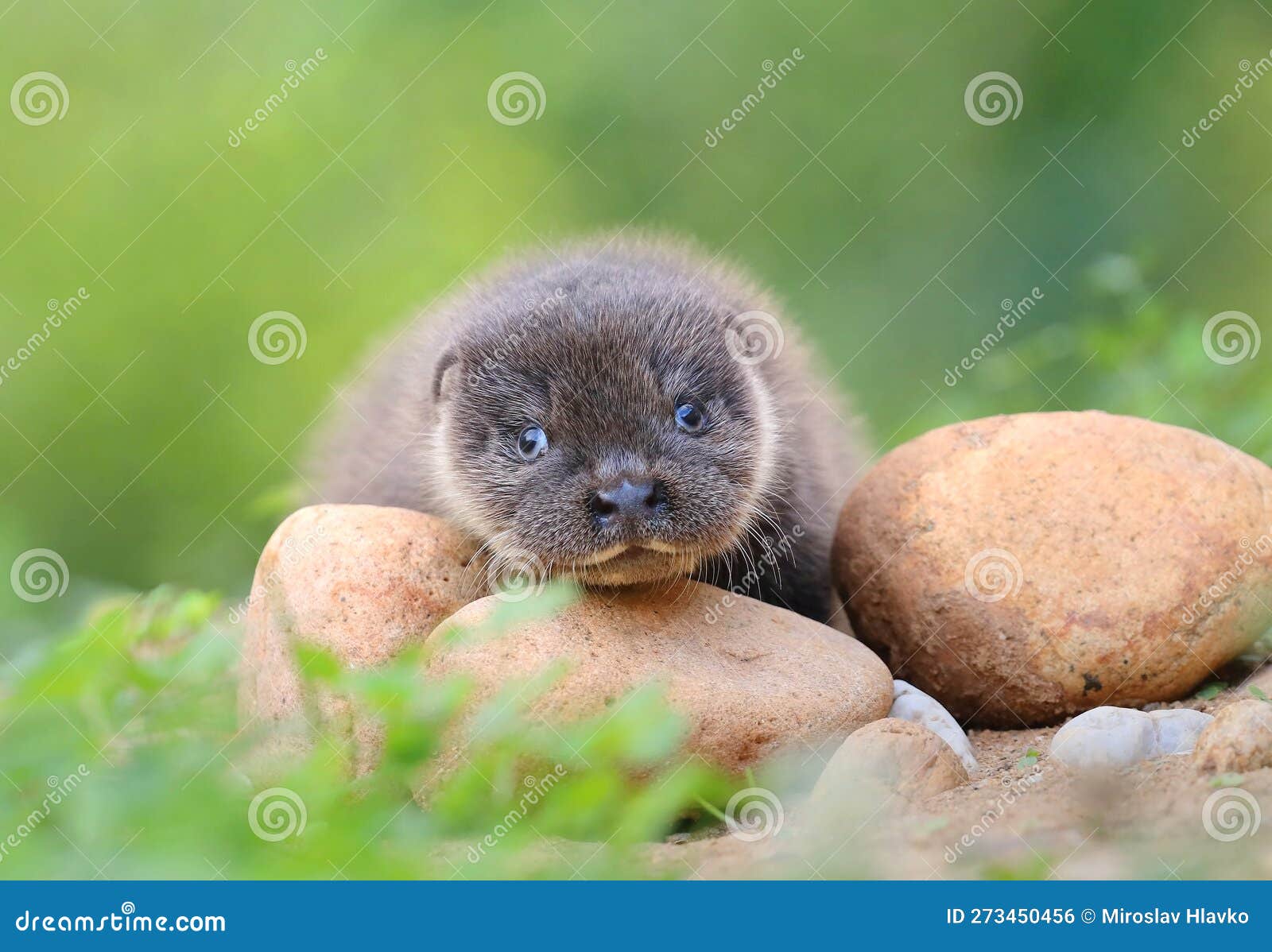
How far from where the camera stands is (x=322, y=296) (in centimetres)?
980

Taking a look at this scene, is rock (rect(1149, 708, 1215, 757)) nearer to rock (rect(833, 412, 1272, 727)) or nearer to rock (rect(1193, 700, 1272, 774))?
rock (rect(1193, 700, 1272, 774))

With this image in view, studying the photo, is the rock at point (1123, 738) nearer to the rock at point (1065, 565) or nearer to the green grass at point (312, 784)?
the rock at point (1065, 565)

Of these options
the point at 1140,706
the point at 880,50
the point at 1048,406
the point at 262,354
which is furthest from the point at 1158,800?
the point at 262,354

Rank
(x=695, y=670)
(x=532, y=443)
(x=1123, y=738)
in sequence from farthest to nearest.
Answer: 1. (x=532, y=443)
2. (x=695, y=670)
3. (x=1123, y=738)

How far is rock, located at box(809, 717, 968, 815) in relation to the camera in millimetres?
3391

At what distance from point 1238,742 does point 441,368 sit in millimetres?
2844

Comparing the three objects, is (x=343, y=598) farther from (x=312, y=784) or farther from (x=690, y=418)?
(x=312, y=784)

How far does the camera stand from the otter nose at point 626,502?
392cm

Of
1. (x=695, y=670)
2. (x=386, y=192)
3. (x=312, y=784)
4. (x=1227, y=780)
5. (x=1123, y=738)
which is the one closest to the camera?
(x=312, y=784)

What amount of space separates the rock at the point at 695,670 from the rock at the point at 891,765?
0.27 meters

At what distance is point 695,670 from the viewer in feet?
12.6

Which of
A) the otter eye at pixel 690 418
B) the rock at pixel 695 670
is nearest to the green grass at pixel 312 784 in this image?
the rock at pixel 695 670

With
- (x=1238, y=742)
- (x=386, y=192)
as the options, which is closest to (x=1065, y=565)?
(x=1238, y=742)

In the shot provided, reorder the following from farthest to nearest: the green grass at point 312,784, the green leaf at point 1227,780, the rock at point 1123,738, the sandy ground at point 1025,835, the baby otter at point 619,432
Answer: the baby otter at point 619,432, the rock at point 1123,738, the green leaf at point 1227,780, the sandy ground at point 1025,835, the green grass at point 312,784
